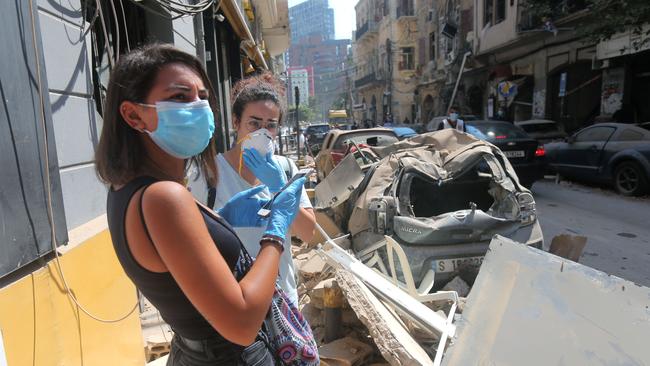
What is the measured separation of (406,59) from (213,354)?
1602 inches

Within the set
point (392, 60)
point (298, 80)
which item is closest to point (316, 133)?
point (392, 60)

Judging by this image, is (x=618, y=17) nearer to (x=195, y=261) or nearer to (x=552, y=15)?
(x=552, y=15)

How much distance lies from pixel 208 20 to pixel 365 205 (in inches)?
218

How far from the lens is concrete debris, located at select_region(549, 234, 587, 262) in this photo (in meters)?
4.27

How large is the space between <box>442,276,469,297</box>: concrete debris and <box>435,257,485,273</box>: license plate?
0.33 feet

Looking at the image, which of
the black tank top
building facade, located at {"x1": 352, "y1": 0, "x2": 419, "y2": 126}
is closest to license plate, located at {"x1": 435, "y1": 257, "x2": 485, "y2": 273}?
the black tank top

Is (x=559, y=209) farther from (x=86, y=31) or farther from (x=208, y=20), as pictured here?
(x=86, y=31)

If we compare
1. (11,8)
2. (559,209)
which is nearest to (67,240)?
(11,8)

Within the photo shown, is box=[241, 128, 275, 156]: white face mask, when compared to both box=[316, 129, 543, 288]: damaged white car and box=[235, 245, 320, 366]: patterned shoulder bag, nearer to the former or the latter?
box=[235, 245, 320, 366]: patterned shoulder bag

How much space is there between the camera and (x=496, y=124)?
9.55 m

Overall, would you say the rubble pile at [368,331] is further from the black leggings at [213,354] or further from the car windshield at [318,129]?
the car windshield at [318,129]

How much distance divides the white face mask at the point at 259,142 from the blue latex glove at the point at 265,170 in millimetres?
45

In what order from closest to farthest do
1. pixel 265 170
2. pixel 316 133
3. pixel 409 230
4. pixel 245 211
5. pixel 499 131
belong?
Answer: 1. pixel 245 211
2. pixel 265 170
3. pixel 409 230
4. pixel 499 131
5. pixel 316 133

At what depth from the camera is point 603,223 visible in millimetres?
6859
